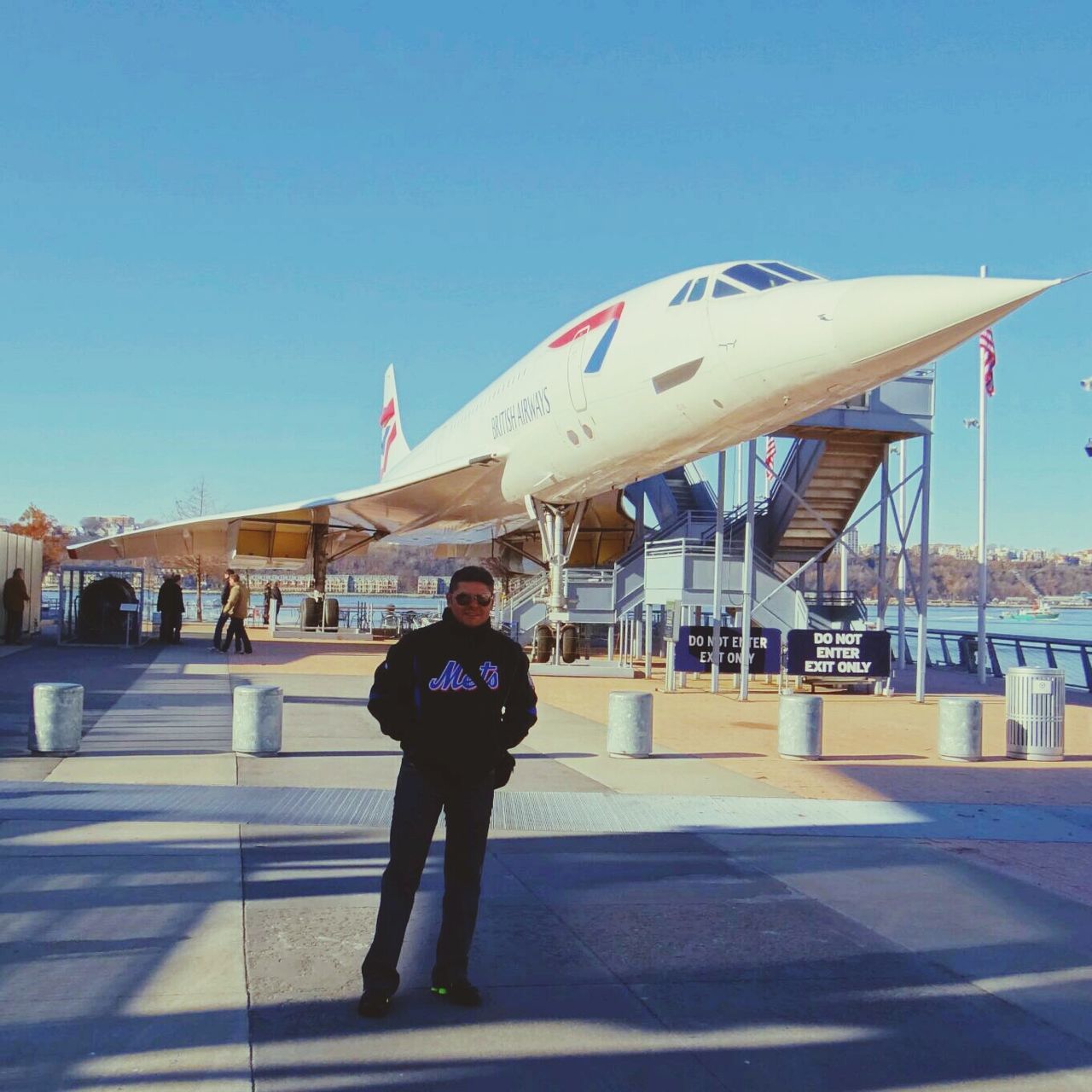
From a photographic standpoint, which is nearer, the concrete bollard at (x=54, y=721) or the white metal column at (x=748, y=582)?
the concrete bollard at (x=54, y=721)

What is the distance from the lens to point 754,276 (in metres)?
12.6

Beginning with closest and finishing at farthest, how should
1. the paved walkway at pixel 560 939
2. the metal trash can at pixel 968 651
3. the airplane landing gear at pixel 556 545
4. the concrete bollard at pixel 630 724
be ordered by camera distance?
the paved walkway at pixel 560 939, the concrete bollard at pixel 630 724, the airplane landing gear at pixel 556 545, the metal trash can at pixel 968 651

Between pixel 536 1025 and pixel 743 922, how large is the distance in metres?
1.54

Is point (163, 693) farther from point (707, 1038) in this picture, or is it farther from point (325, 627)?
point (325, 627)

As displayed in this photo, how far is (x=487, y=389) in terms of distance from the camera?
843 inches

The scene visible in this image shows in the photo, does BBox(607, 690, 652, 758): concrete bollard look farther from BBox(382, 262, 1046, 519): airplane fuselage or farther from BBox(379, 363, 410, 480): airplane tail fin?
BBox(379, 363, 410, 480): airplane tail fin

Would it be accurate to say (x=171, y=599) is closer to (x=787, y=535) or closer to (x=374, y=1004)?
(x=787, y=535)

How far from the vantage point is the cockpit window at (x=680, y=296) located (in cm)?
1345

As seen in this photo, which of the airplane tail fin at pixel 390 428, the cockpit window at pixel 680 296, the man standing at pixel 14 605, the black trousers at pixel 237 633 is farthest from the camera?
the airplane tail fin at pixel 390 428

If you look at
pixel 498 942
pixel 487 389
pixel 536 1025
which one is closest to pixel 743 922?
pixel 498 942

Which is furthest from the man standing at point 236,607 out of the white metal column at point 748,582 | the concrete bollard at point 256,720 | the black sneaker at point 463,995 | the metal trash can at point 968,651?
the black sneaker at point 463,995

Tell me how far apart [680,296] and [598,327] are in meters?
2.19

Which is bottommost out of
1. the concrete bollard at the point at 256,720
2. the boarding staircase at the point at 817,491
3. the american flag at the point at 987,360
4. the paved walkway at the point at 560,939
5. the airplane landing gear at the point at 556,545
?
the paved walkway at the point at 560,939

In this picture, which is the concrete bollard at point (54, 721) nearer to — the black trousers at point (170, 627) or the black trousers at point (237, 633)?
the black trousers at point (237, 633)
